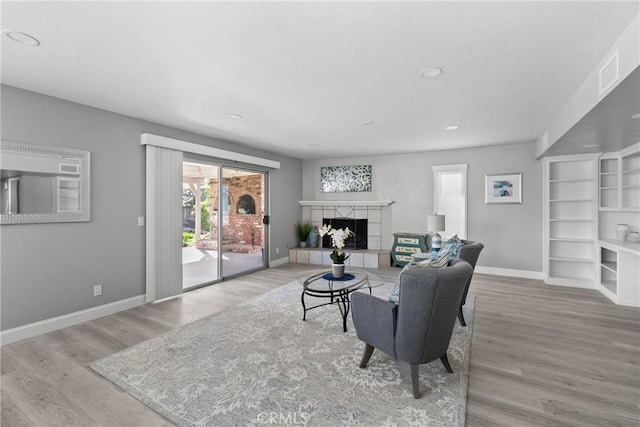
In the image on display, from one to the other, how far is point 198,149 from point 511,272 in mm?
5916

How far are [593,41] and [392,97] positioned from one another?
1.60 meters

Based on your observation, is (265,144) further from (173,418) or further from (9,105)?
(173,418)

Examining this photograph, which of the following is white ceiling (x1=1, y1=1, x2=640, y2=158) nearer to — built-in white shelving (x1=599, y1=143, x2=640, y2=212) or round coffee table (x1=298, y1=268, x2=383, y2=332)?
built-in white shelving (x1=599, y1=143, x2=640, y2=212)

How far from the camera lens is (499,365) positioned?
2.50 metres

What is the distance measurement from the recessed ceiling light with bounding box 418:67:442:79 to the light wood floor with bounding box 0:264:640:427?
252 cm

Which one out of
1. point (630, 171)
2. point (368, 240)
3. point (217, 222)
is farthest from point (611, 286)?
point (217, 222)

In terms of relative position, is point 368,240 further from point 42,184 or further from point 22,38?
point 22,38

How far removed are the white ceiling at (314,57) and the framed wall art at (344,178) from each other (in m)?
2.95

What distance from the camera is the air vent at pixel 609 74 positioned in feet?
6.69

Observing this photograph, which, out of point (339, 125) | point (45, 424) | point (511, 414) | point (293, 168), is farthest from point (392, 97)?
point (293, 168)

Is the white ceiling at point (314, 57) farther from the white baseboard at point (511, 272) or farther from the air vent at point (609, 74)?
the white baseboard at point (511, 272)

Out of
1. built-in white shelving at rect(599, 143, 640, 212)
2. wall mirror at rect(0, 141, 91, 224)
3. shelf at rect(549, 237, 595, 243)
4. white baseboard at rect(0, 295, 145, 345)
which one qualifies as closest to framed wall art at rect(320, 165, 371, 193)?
shelf at rect(549, 237, 595, 243)

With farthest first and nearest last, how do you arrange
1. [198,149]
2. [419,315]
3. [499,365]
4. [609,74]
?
1. [198,149]
2. [499,365]
3. [609,74]
4. [419,315]
